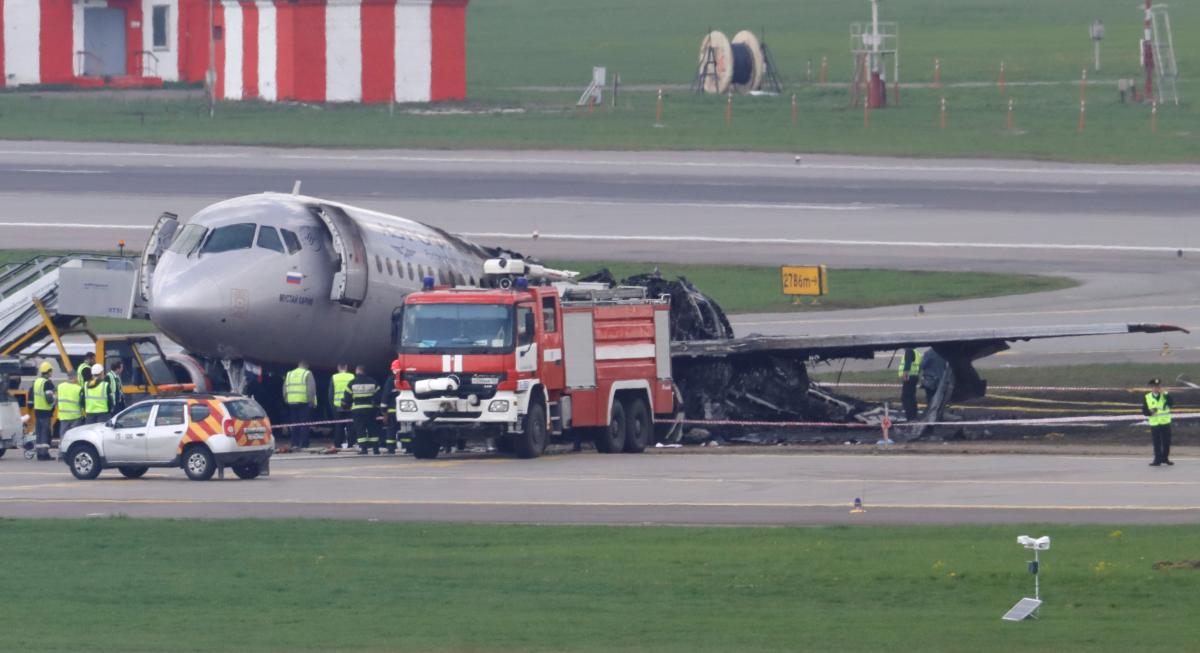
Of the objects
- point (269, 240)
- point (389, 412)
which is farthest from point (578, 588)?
point (269, 240)

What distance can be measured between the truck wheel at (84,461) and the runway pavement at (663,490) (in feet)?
0.78

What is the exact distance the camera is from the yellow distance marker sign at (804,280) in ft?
188

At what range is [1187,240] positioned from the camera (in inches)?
2584

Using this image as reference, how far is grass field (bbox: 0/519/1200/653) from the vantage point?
1934 cm

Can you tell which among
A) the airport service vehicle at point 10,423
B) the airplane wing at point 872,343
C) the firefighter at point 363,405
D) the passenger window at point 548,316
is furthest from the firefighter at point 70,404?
the airplane wing at point 872,343

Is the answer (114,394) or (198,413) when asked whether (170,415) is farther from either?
(114,394)

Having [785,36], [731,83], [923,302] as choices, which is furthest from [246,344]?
[785,36]

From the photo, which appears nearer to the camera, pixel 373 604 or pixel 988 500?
pixel 373 604

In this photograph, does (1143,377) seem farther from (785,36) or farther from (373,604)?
(785,36)

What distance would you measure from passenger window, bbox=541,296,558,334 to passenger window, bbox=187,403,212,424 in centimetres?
673

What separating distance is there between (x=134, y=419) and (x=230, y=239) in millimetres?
5498

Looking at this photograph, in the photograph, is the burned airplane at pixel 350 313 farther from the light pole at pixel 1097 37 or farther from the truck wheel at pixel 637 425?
the light pole at pixel 1097 37

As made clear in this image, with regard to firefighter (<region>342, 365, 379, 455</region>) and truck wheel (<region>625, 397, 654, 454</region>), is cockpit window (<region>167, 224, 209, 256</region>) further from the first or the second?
truck wheel (<region>625, 397, 654, 454</region>)

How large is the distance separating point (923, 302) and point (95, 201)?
3246 centimetres
